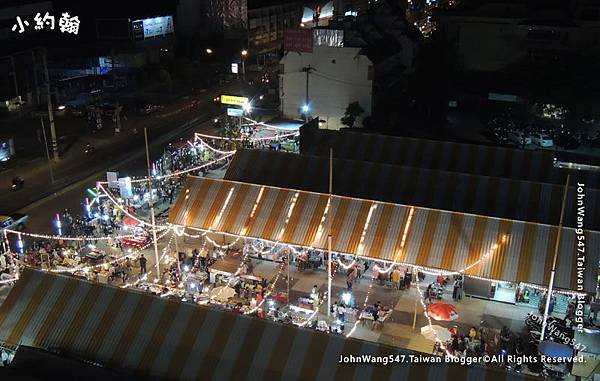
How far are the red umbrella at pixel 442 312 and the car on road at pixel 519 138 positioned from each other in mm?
23753

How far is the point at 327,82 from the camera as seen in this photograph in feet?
155

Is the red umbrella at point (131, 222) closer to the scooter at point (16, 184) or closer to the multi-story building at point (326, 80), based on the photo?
the scooter at point (16, 184)

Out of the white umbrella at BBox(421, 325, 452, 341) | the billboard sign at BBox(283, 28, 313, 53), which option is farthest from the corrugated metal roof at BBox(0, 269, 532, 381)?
the billboard sign at BBox(283, 28, 313, 53)

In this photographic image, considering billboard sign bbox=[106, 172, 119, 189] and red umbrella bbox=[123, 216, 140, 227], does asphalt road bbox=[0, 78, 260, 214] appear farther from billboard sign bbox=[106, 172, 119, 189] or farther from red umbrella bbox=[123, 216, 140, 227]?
red umbrella bbox=[123, 216, 140, 227]

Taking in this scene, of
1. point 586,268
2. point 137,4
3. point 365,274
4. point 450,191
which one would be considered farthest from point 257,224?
point 137,4

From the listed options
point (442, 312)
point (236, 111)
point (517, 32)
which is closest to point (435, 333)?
point (442, 312)

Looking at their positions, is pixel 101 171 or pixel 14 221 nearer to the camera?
pixel 14 221

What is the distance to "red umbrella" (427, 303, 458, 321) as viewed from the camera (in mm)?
21250

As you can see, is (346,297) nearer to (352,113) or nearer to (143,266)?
(143,266)

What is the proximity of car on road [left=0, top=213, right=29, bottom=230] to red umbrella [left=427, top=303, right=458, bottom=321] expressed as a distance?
20.0 meters

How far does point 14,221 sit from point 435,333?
20681mm

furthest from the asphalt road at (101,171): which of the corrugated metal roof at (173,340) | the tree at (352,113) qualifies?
the corrugated metal roof at (173,340)

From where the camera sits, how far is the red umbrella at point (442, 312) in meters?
21.2

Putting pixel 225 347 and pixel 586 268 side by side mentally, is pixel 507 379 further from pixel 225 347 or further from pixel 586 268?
pixel 586 268
